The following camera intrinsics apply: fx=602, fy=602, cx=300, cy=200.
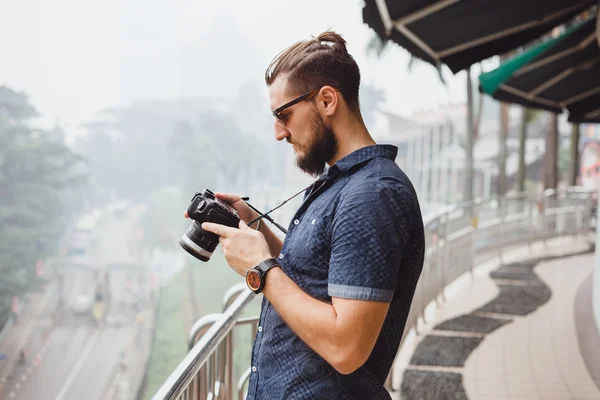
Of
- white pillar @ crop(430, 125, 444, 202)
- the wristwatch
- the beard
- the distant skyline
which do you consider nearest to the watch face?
the wristwatch

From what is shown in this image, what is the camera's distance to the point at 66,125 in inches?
2131

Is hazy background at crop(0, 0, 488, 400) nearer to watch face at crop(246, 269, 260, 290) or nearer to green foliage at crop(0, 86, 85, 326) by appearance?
green foliage at crop(0, 86, 85, 326)

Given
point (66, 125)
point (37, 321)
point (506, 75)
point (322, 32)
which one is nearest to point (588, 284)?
point (506, 75)

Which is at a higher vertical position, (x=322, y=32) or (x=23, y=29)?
(x=23, y=29)

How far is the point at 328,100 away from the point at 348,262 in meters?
0.28

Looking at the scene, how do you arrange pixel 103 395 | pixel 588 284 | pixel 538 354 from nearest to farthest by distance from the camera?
1. pixel 538 354
2. pixel 588 284
3. pixel 103 395

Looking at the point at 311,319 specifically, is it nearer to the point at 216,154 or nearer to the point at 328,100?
the point at 328,100

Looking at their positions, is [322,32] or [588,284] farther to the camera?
[588,284]

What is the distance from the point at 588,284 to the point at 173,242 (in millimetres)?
47337

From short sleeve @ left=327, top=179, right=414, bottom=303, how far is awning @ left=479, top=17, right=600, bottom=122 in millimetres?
3205

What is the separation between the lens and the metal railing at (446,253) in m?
1.31

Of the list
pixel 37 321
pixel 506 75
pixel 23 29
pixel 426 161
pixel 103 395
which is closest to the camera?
pixel 506 75

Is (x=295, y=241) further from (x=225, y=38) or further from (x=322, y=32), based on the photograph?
(x=225, y=38)

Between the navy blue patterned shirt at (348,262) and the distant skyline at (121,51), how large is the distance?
56.9 metres
